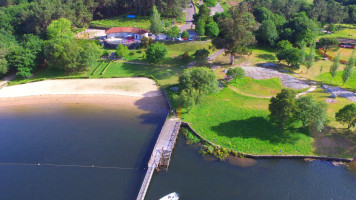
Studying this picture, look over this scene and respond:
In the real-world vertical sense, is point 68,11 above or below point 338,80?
above

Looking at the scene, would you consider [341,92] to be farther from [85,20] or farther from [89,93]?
[85,20]

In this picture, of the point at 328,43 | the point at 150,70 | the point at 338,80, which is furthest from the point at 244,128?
the point at 328,43

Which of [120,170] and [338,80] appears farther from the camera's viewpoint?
[338,80]

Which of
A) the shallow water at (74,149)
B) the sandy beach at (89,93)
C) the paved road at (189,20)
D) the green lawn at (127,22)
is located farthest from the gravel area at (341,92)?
the green lawn at (127,22)

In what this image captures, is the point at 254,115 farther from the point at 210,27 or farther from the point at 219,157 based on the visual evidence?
the point at 210,27

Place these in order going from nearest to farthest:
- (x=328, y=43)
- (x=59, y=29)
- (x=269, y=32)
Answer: (x=328, y=43), (x=269, y=32), (x=59, y=29)

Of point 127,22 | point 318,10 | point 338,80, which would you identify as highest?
point 318,10

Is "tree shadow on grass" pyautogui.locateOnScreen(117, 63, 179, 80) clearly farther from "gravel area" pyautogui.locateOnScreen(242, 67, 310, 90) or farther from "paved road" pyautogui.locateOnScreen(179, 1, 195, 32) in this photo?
"paved road" pyautogui.locateOnScreen(179, 1, 195, 32)

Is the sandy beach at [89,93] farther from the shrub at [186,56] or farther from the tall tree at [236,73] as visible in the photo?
the tall tree at [236,73]

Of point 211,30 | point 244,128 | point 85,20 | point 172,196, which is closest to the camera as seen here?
point 172,196
